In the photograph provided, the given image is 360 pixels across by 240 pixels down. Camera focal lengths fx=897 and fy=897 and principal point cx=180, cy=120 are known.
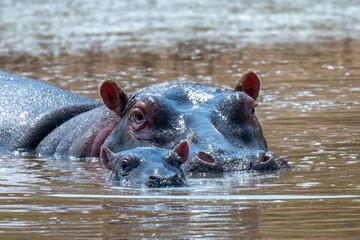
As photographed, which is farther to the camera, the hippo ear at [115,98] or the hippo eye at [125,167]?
the hippo ear at [115,98]

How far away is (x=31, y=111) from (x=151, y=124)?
264 centimetres

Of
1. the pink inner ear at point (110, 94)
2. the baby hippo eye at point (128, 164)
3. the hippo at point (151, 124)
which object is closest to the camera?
the baby hippo eye at point (128, 164)

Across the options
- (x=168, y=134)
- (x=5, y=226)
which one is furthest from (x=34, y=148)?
(x=5, y=226)

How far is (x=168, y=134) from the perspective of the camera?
7.71 meters

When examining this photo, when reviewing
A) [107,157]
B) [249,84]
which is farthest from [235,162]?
[249,84]

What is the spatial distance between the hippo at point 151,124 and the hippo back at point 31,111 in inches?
0.4

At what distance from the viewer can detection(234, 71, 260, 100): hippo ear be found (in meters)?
8.67

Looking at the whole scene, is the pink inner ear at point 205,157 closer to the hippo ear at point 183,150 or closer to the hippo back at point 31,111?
the hippo ear at point 183,150

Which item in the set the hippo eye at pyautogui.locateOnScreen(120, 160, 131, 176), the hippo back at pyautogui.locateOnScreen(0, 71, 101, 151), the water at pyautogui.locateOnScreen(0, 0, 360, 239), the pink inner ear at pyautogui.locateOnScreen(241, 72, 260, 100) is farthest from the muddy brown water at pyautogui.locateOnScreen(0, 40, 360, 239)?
the pink inner ear at pyautogui.locateOnScreen(241, 72, 260, 100)

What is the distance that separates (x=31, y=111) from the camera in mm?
10117

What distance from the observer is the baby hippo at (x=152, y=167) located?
6453 millimetres

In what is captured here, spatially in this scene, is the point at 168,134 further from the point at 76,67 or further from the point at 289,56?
the point at 289,56

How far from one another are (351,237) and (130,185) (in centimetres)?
228

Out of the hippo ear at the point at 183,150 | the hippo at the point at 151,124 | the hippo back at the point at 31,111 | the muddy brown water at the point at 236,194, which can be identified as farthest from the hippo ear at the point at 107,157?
the hippo back at the point at 31,111
